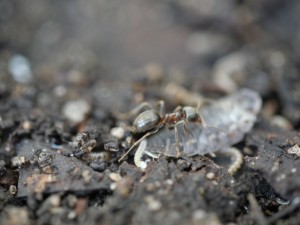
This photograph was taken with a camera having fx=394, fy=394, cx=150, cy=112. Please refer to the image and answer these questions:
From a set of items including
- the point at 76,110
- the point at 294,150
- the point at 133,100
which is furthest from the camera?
the point at 133,100

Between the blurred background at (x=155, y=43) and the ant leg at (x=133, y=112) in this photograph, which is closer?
the ant leg at (x=133, y=112)

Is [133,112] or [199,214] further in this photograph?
[133,112]

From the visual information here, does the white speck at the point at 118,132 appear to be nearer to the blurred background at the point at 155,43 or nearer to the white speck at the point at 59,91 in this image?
the white speck at the point at 59,91

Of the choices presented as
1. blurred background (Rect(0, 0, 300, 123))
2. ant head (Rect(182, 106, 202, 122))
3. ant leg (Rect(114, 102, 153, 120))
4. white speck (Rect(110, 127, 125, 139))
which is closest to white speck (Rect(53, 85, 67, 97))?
blurred background (Rect(0, 0, 300, 123))

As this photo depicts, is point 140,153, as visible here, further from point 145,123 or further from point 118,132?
point 118,132

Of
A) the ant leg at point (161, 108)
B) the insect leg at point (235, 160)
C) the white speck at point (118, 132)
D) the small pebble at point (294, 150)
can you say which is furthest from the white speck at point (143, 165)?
the small pebble at point (294, 150)

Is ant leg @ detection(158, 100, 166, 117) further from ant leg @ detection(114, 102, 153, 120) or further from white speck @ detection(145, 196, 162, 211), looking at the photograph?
white speck @ detection(145, 196, 162, 211)

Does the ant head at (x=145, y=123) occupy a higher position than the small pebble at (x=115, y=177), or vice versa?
the ant head at (x=145, y=123)

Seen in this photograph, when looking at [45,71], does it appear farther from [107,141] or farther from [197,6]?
[197,6]

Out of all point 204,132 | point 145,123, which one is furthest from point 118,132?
point 204,132
